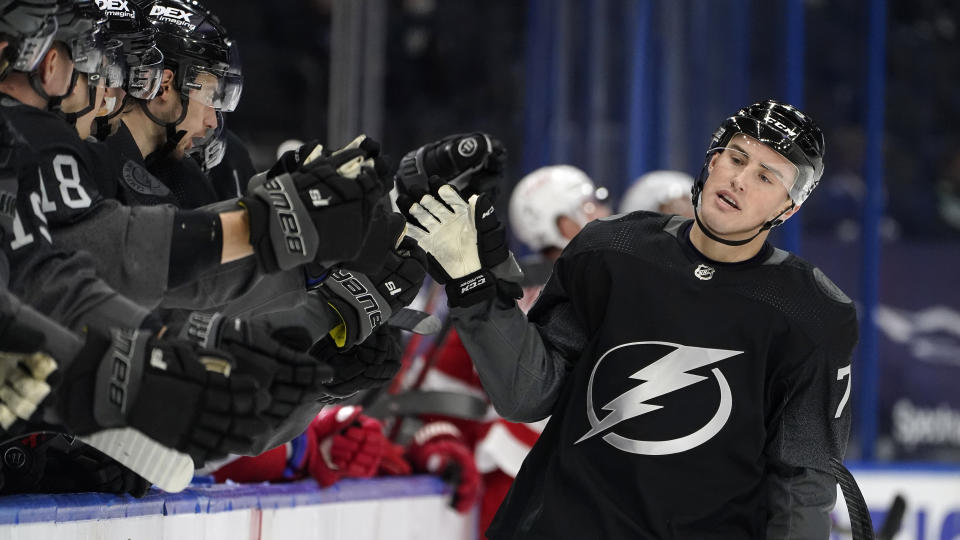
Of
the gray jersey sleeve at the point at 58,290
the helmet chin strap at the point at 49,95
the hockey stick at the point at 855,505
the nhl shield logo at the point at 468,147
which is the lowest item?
the hockey stick at the point at 855,505

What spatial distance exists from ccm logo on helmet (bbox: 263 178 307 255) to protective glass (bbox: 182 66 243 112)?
24.4 inches

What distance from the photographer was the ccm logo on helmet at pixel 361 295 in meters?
2.17

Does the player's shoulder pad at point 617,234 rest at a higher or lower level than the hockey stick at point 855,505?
higher

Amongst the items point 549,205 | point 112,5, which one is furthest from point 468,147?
point 549,205

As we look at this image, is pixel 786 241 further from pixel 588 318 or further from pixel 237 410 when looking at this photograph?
pixel 237 410

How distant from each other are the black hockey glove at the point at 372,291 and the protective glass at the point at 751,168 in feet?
1.93

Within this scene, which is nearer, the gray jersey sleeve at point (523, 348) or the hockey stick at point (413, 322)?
the gray jersey sleeve at point (523, 348)

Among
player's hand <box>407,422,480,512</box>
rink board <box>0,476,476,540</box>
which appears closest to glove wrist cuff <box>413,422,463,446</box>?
player's hand <box>407,422,480,512</box>

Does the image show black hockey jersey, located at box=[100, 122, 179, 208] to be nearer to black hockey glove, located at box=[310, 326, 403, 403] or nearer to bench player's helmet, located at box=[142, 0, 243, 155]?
bench player's helmet, located at box=[142, 0, 243, 155]

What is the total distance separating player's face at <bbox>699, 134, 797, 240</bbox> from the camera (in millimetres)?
2301

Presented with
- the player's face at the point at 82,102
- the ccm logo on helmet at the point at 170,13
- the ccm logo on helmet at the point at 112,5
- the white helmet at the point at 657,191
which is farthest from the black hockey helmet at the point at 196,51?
the white helmet at the point at 657,191

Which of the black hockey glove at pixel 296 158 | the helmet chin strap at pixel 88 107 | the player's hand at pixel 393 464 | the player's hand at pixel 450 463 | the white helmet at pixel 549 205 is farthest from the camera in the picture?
the white helmet at pixel 549 205

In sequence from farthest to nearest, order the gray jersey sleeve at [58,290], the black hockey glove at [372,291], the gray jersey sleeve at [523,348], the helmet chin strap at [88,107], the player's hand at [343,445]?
the player's hand at [343,445] → the gray jersey sleeve at [523,348] → the black hockey glove at [372,291] → the helmet chin strap at [88,107] → the gray jersey sleeve at [58,290]

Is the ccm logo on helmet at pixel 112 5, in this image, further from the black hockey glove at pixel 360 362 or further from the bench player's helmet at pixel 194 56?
the black hockey glove at pixel 360 362
